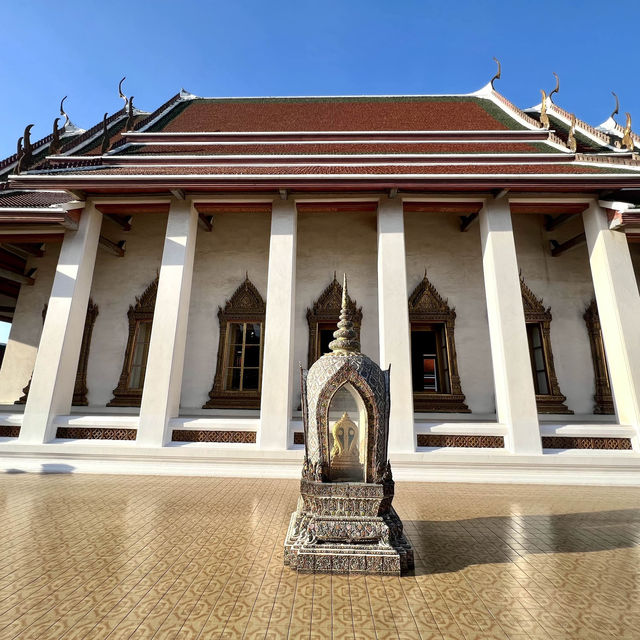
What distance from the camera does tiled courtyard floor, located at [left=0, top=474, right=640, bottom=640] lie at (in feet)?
5.96

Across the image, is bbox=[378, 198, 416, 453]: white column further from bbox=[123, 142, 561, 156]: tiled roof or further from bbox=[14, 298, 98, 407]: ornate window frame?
bbox=[14, 298, 98, 407]: ornate window frame

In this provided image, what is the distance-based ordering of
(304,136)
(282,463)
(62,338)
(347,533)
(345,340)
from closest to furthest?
(347,533) → (345,340) → (282,463) → (62,338) → (304,136)

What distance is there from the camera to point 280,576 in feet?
7.52

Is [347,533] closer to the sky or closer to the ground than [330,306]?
closer to the ground

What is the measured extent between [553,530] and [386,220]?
433 cm

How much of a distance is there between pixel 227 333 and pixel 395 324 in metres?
3.25

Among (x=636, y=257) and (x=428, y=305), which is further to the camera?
(x=636, y=257)

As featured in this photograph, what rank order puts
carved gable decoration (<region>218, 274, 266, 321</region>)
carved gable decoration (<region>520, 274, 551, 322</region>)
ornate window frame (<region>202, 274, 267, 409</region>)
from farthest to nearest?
carved gable decoration (<region>218, 274, 266, 321</region>), carved gable decoration (<region>520, 274, 551, 322</region>), ornate window frame (<region>202, 274, 267, 409</region>)

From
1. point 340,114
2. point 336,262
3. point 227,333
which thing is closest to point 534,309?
point 336,262

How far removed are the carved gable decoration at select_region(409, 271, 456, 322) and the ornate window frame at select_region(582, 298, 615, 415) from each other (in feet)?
8.04

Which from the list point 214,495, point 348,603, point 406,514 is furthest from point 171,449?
point 348,603

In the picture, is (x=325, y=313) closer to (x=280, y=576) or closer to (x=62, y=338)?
(x=62, y=338)

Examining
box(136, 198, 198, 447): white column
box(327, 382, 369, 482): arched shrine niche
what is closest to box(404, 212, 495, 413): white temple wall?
box(136, 198, 198, 447): white column

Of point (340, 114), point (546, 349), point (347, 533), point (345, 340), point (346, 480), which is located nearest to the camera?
point (347, 533)
